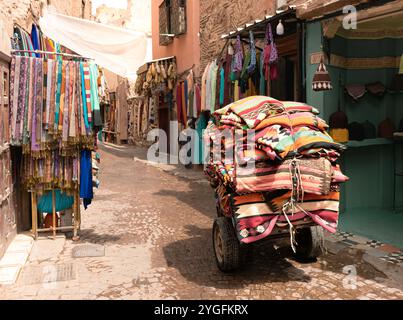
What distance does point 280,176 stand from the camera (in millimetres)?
3561

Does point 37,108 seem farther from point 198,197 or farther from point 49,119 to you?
point 198,197

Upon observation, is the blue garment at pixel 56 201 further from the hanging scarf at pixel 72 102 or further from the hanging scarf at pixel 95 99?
the hanging scarf at pixel 95 99

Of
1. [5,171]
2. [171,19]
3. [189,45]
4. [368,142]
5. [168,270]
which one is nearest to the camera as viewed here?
[168,270]

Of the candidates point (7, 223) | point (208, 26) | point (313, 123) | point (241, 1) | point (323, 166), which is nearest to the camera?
point (323, 166)

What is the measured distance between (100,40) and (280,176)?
452 centimetres

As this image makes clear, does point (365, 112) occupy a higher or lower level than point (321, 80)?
lower

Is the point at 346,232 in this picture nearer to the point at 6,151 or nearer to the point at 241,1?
the point at 6,151

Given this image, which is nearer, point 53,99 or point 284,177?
point 284,177

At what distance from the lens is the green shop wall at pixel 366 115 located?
5.82 m

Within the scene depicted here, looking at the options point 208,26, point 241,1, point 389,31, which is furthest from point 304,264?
point 208,26

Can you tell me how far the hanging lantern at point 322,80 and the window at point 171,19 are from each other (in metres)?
8.95

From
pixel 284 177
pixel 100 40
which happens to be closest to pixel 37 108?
pixel 100 40

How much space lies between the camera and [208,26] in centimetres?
1169

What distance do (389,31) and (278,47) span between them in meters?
1.71
